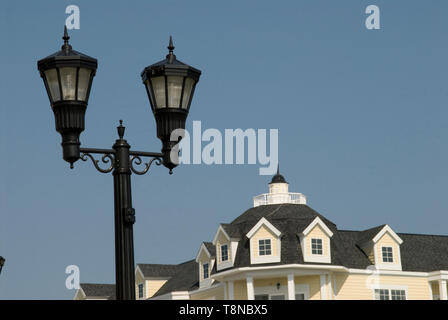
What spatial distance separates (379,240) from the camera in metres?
47.1

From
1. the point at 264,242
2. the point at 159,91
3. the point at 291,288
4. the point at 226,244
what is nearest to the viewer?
the point at 159,91

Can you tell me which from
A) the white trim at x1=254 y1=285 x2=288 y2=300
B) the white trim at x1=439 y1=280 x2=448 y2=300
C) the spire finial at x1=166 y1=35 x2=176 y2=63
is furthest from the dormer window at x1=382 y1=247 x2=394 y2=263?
the spire finial at x1=166 y1=35 x2=176 y2=63

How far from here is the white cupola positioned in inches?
1893

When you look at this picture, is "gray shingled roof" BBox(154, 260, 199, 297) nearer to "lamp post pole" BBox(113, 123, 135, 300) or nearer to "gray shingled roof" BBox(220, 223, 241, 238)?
"gray shingled roof" BBox(220, 223, 241, 238)

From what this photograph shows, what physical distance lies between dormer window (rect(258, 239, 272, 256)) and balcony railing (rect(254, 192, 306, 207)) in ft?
13.8

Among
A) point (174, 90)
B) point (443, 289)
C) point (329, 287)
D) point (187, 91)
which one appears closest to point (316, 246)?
point (329, 287)

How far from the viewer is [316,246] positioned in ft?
145

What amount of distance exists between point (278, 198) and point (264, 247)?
4.69m

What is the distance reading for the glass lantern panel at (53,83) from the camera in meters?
8.73

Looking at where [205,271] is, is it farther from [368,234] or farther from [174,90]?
[174,90]
